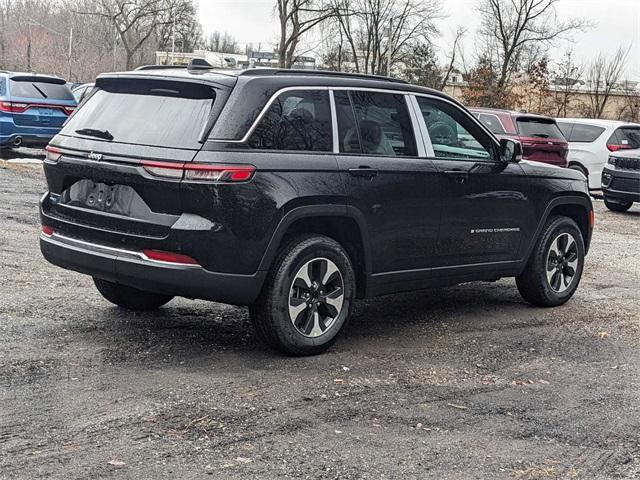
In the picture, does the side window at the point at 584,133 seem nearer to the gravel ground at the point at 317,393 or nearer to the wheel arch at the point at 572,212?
the wheel arch at the point at 572,212

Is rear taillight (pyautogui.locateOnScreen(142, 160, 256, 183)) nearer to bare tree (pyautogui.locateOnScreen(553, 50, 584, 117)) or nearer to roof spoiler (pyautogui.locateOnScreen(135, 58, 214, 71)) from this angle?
roof spoiler (pyautogui.locateOnScreen(135, 58, 214, 71))

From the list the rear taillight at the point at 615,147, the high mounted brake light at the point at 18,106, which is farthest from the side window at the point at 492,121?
the high mounted brake light at the point at 18,106

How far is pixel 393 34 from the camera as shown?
58906 mm

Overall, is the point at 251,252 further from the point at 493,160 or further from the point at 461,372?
the point at 493,160

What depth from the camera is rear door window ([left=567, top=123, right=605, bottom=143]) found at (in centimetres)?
1994

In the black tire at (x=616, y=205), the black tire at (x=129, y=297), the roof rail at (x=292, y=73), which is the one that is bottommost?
the black tire at (x=616, y=205)

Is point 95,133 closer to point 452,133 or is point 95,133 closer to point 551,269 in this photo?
point 452,133

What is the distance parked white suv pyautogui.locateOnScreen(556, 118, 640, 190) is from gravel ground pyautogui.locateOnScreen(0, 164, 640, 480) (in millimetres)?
12463

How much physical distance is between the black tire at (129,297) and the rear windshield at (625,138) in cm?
1503

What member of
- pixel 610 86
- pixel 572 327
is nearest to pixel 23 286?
pixel 572 327

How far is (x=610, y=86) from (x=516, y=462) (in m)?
51.2

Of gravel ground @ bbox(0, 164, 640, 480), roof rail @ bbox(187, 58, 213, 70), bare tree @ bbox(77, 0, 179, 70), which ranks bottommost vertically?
gravel ground @ bbox(0, 164, 640, 480)

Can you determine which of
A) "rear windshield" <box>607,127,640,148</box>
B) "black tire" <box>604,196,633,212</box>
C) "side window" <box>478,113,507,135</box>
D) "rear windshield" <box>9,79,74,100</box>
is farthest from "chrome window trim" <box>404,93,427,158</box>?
"rear windshield" <box>607,127,640,148</box>

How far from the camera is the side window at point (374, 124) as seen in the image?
6.07 m
